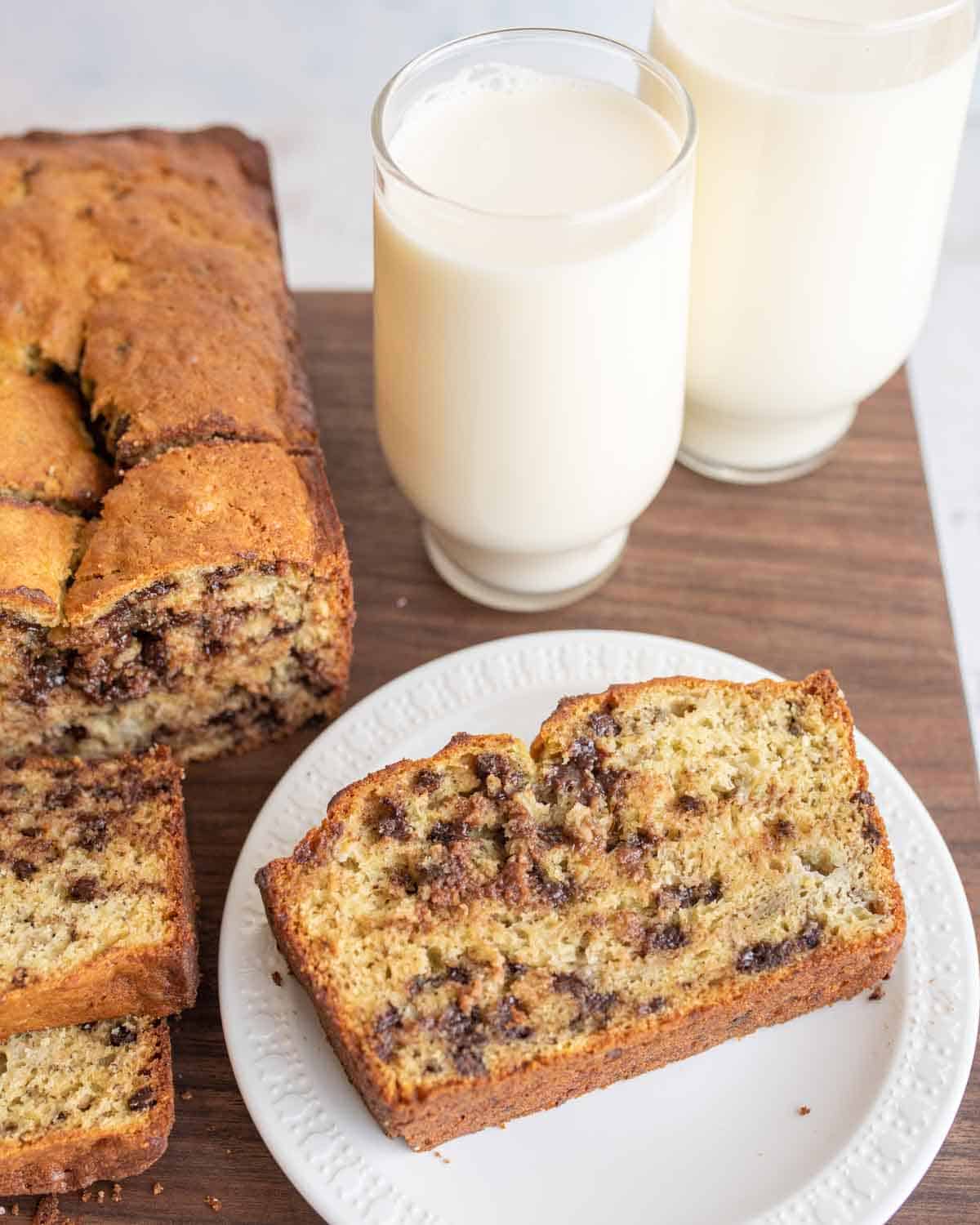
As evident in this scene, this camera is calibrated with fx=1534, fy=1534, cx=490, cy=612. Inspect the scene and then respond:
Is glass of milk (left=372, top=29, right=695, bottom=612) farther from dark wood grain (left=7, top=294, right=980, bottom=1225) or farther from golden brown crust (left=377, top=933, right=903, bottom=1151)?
golden brown crust (left=377, top=933, right=903, bottom=1151)

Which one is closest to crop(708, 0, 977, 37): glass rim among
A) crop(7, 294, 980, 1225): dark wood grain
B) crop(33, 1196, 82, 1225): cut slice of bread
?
crop(7, 294, 980, 1225): dark wood grain

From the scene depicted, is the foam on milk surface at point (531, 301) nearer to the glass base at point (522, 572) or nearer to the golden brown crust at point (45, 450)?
the glass base at point (522, 572)

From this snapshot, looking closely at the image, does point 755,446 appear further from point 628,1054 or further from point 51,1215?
point 51,1215

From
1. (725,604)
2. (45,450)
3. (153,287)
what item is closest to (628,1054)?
(725,604)

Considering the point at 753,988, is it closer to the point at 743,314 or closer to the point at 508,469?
the point at 508,469

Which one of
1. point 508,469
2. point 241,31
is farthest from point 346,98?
point 508,469

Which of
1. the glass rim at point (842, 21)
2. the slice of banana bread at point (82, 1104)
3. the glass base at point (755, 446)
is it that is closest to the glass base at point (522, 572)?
the glass base at point (755, 446)
